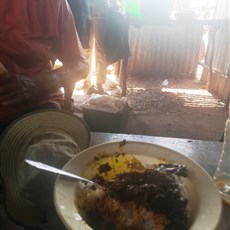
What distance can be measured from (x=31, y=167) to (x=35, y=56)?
837mm

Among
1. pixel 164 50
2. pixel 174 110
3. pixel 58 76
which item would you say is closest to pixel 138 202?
pixel 58 76

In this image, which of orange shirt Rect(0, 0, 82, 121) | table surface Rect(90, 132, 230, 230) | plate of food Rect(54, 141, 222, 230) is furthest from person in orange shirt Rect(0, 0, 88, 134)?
plate of food Rect(54, 141, 222, 230)

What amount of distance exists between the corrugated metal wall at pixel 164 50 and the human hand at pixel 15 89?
4.36 metres

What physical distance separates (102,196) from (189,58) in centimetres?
536

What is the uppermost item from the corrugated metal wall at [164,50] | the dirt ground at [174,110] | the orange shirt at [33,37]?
the orange shirt at [33,37]

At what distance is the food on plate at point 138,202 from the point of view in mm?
611

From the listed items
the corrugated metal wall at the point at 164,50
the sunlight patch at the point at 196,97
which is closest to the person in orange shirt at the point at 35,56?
the sunlight patch at the point at 196,97

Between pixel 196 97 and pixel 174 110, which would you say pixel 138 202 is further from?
pixel 196 97

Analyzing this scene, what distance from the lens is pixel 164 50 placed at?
5523 millimetres

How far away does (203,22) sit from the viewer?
3.59 m

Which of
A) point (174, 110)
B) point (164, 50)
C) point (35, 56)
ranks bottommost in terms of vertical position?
point (174, 110)

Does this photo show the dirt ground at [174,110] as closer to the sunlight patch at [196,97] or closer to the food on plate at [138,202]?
the sunlight patch at [196,97]

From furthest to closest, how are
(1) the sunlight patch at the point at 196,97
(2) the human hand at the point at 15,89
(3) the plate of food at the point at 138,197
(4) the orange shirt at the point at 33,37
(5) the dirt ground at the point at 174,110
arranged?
(1) the sunlight patch at the point at 196,97, (5) the dirt ground at the point at 174,110, (4) the orange shirt at the point at 33,37, (2) the human hand at the point at 15,89, (3) the plate of food at the point at 138,197

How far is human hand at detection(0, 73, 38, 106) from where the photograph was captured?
3.76 ft
